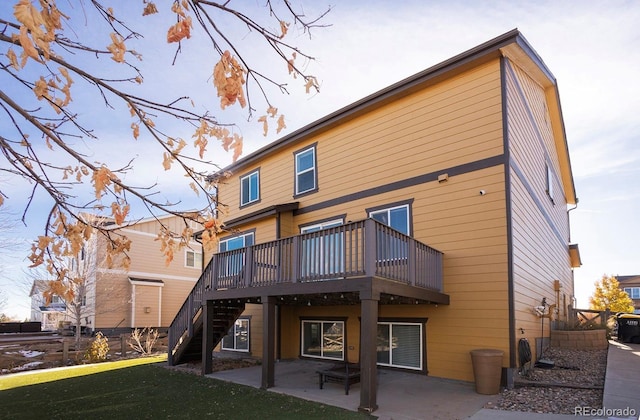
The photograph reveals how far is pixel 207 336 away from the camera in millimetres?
12422

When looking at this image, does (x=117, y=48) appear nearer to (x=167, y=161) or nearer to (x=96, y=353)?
(x=167, y=161)

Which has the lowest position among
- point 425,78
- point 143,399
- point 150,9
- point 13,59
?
point 143,399

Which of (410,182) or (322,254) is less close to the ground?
(410,182)

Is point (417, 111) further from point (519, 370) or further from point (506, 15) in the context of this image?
point (519, 370)

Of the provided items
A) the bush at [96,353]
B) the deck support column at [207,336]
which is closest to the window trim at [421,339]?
the deck support column at [207,336]

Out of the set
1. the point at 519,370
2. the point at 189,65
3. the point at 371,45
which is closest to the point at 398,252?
the point at 519,370

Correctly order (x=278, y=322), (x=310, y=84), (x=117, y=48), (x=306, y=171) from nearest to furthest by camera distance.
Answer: (x=117, y=48), (x=310, y=84), (x=278, y=322), (x=306, y=171)

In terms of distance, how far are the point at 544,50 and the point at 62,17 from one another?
42.6 feet

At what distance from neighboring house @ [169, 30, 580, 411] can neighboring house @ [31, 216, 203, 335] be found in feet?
40.5

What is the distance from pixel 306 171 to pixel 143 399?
27.4 ft

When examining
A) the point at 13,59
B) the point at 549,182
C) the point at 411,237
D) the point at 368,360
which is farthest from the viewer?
the point at 549,182

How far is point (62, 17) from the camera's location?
3.15 m

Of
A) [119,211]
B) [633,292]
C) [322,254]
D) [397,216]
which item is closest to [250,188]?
[397,216]

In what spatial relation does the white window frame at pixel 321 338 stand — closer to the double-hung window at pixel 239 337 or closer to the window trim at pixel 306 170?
the double-hung window at pixel 239 337
